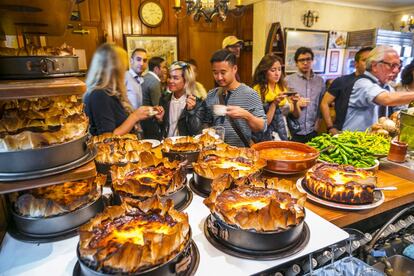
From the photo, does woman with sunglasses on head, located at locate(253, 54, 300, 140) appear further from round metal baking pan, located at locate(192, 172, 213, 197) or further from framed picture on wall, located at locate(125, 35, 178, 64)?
framed picture on wall, located at locate(125, 35, 178, 64)

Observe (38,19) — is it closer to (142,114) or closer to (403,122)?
(142,114)

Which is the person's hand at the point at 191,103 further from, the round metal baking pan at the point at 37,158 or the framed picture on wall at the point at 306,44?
the framed picture on wall at the point at 306,44

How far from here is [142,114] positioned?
7.02ft

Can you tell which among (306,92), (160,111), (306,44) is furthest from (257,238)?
(306,44)

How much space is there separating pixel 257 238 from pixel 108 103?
62.9 inches

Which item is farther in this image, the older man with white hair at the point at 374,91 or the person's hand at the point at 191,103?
the person's hand at the point at 191,103

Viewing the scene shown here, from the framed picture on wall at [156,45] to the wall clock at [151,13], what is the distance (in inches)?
9.9

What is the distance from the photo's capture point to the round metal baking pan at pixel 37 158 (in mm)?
774

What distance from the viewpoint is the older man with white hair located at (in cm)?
226

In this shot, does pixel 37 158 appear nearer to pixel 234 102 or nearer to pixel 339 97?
pixel 234 102

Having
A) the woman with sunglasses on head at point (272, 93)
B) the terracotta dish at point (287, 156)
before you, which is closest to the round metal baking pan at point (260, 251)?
the terracotta dish at point (287, 156)

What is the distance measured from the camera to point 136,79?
3.59 m

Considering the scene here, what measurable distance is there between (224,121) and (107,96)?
969mm

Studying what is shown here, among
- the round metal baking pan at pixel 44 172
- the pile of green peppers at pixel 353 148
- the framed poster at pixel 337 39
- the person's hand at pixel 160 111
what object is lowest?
the pile of green peppers at pixel 353 148
